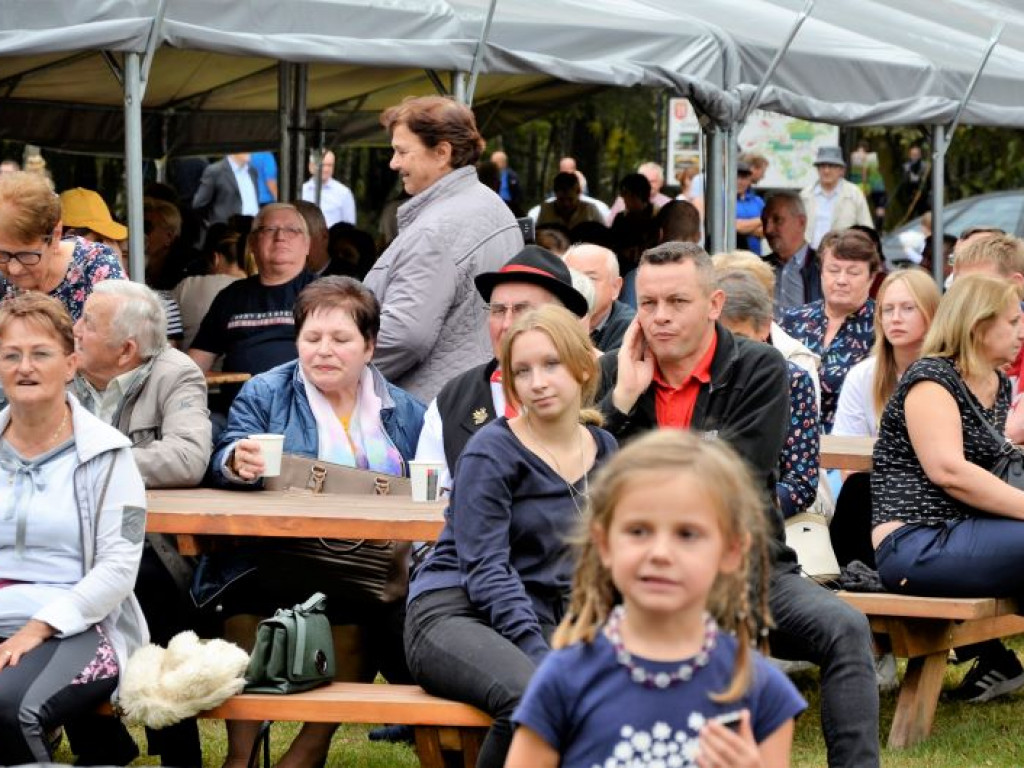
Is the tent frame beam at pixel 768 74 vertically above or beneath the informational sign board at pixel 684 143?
above

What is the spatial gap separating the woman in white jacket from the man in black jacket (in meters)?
1.38

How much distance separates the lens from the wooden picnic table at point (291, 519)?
5.12 metres

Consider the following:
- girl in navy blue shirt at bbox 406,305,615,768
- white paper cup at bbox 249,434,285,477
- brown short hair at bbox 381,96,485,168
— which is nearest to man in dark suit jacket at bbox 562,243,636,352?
brown short hair at bbox 381,96,485,168

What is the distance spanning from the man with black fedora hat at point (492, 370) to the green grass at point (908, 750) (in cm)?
98

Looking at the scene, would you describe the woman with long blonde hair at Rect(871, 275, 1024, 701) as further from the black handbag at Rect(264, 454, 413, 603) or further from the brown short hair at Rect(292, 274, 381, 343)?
the brown short hair at Rect(292, 274, 381, 343)

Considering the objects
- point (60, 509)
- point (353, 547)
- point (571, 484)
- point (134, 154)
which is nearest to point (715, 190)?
point (134, 154)

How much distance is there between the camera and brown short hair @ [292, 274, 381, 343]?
585 cm

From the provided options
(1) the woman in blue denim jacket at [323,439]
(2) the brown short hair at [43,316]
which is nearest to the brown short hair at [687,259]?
(1) the woman in blue denim jacket at [323,439]

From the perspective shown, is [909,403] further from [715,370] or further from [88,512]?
[88,512]

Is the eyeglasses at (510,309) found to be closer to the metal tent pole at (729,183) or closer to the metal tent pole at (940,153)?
the metal tent pole at (729,183)

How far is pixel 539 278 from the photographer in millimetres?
5723

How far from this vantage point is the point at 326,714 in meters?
4.82

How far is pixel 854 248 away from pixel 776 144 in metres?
10.5

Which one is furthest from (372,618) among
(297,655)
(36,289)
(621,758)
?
(621,758)
